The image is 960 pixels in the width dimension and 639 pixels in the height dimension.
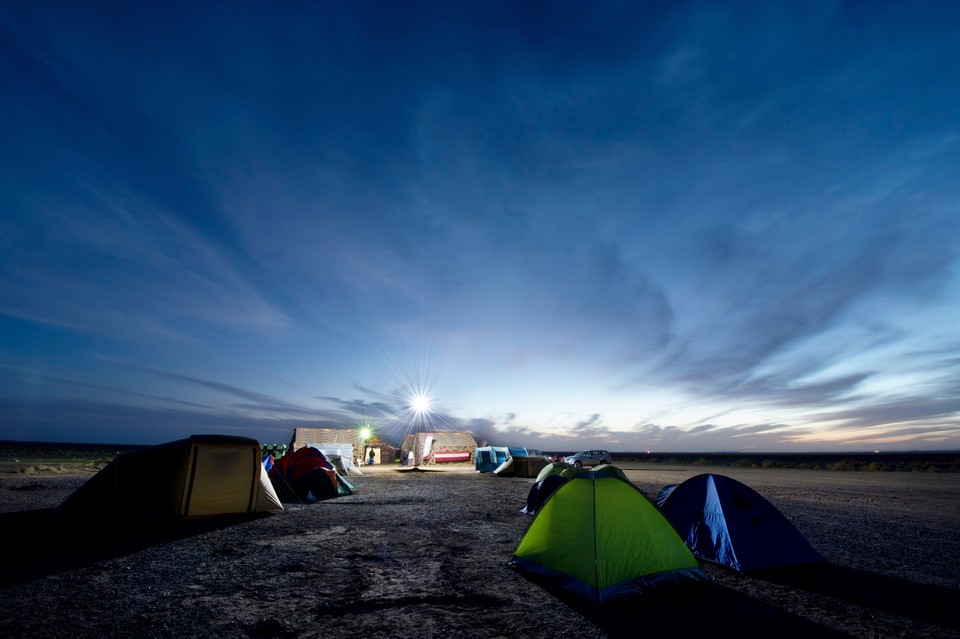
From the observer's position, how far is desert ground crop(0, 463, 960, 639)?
18.1ft

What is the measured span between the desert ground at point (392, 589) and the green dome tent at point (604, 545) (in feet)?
0.92

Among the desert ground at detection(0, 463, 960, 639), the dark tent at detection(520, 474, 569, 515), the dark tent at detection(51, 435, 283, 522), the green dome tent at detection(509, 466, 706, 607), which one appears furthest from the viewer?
the dark tent at detection(520, 474, 569, 515)

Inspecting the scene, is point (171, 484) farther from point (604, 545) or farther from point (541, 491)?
point (604, 545)

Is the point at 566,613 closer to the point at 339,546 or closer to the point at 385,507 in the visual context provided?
the point at 339,546

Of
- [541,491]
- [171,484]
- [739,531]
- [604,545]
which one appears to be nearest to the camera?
[604,545]

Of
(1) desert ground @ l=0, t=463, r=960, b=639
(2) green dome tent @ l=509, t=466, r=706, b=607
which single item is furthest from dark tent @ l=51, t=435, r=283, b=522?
(2) green dome tent @ l=509, t=466, r=706, b=607

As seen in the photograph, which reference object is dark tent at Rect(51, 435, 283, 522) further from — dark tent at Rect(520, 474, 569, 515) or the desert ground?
dark tent at Rect(520, 474, 569, 515)

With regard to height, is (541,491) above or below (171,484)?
below

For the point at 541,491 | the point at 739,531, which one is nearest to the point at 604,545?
the point at 739,531

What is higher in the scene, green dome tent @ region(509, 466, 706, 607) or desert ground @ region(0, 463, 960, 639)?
green dome tent @ region(509, 466, 706, 607)

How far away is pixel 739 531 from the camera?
8297 mm

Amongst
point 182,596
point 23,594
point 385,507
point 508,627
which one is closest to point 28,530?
point 23,594

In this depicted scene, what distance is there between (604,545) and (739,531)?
3.46 meters

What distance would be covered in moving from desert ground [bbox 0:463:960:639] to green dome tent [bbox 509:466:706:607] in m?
0.28
